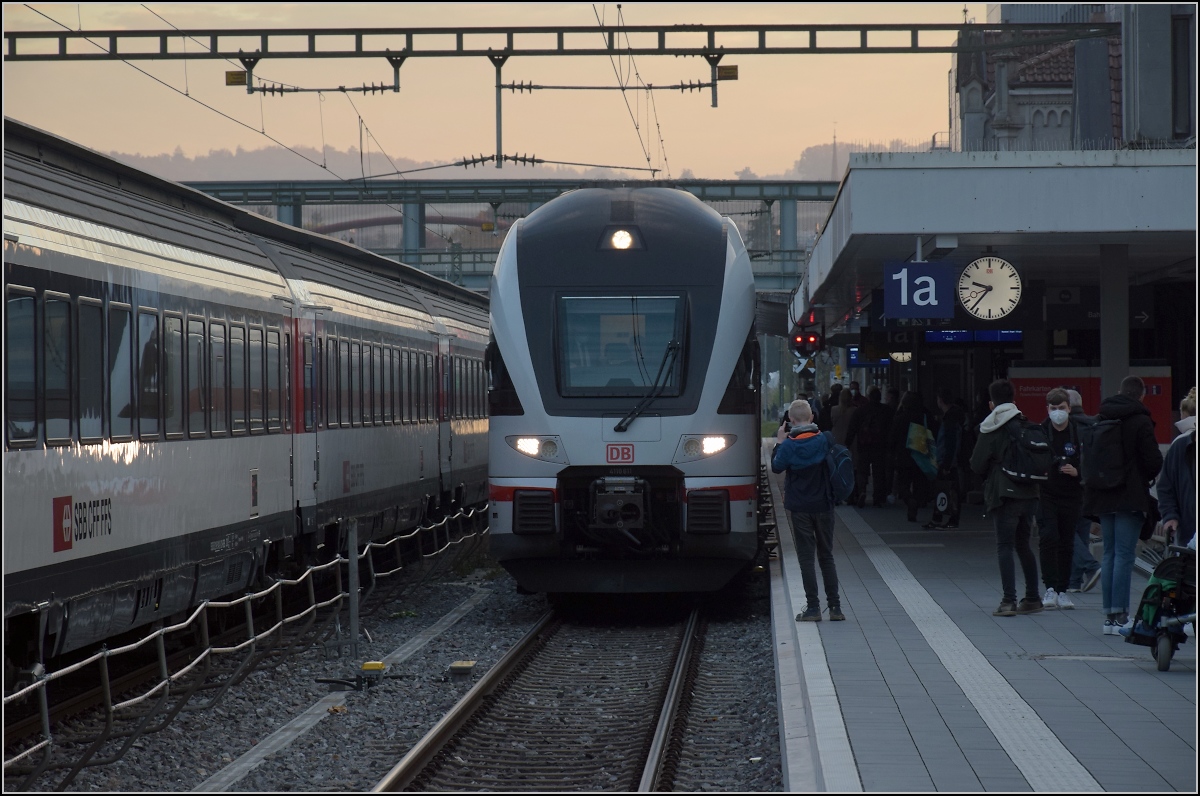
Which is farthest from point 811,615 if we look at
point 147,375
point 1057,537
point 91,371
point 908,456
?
point 908,456

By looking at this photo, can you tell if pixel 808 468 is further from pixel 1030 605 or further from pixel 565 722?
pixel 565 722

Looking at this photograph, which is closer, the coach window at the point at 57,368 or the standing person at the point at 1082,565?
the coach window at the point at 57,368

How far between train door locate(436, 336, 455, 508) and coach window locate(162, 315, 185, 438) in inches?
365

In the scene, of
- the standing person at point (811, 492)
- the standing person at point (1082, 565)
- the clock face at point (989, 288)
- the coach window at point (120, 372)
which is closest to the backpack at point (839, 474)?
the standing person at point (811, 492)

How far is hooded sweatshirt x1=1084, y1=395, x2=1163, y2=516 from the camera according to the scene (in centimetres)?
1019

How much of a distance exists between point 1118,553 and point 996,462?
5.08 ft

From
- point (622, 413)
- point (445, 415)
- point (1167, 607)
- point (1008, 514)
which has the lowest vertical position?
point (1167, 607)

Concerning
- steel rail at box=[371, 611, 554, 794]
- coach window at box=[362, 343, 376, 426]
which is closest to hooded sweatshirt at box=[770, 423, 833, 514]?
steel rail at box=[371, 611, 554, 794]

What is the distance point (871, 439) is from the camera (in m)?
21.6

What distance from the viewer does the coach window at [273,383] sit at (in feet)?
42.3

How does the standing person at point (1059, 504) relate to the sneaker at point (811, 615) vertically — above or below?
above

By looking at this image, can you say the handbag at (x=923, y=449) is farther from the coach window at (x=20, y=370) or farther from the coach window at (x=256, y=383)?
the coach window at (x=20, y=370)

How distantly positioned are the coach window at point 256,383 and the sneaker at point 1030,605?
6241 millimetres

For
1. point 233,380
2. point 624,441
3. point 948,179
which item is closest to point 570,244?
point 624,441
